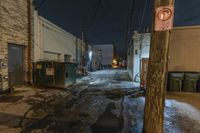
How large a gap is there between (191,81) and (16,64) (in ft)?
30.0

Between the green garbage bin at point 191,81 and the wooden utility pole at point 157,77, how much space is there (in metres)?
5.67

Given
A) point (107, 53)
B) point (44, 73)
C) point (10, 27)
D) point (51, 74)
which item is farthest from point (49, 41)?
point (107, 53)

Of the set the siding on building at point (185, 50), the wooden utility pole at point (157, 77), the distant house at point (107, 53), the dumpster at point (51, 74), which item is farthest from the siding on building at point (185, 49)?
the distant house at point (107, 53)

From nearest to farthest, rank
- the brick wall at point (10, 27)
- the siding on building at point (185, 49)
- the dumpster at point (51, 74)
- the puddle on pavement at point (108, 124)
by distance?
the puddle on pavement at point (108, 124), the brick wall at point (10, 27), the siding on building at point (185, 49), the dumpster at point (51, 74)

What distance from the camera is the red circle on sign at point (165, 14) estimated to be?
8.23 ft

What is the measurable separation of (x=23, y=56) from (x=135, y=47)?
8.10 meters

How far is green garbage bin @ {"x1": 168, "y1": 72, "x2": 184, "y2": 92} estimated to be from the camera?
744 cm

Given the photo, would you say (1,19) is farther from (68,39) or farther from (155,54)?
(68,39)

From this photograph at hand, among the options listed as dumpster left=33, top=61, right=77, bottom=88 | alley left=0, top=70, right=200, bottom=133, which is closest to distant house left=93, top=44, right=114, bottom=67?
dumpster left=33, top=61, right=77, bottom=88

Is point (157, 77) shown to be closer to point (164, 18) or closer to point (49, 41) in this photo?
point (164, 18)

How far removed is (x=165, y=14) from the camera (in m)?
2.53

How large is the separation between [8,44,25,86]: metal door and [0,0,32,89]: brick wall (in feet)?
0.91

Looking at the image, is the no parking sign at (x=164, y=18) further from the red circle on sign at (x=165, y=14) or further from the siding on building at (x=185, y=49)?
the siding on building at (x=185, y=49)

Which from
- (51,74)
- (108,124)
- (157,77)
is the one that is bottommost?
(108,124)
